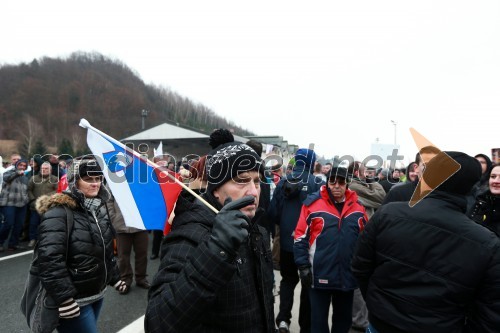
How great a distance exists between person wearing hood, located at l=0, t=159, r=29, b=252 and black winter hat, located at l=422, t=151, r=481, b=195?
317 inches

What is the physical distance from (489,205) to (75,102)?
93.2 metres

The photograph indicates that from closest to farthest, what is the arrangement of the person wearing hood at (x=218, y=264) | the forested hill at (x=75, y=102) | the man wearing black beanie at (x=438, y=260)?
the person wearing hood at (x=218, y=264) → the man wearing black beanie at (x=438, y=260) → the forested hill at (x=75, y=102)

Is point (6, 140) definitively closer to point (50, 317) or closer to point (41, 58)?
point (41, 58)

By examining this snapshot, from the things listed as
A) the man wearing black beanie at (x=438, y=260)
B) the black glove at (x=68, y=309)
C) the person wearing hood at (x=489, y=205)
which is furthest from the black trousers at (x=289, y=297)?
→ the black glove at (x=68, y=309)

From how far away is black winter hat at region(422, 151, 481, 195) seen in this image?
1986mm

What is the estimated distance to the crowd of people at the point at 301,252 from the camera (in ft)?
4.16

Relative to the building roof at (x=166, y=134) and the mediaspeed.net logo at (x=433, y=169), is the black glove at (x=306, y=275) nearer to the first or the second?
the mediaspeed.net logo at (x=433, y=169)

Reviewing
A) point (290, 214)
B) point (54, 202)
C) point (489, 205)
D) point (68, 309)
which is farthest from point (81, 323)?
point (489, 205)

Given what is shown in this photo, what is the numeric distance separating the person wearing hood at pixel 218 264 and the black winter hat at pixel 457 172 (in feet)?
3.90

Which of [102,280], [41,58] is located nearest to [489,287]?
[102,280]

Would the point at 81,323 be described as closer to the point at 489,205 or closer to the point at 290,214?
the point at 290,214

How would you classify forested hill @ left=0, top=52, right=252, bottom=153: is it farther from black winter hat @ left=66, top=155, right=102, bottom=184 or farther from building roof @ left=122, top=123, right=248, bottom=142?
black winter hat @ left=66, top=155, right=102, bottom=184

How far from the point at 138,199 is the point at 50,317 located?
1.08m

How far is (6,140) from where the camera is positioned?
65.8 m
